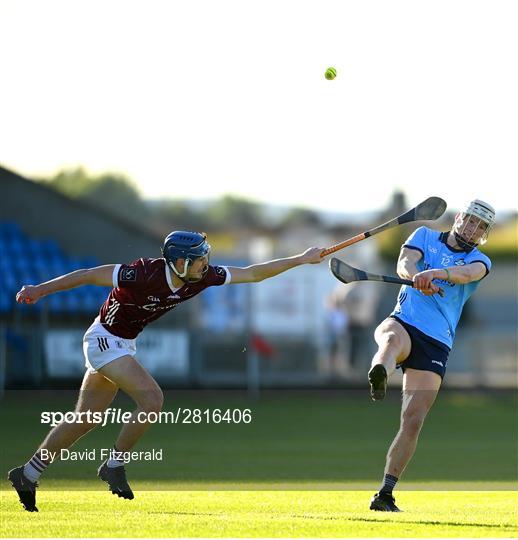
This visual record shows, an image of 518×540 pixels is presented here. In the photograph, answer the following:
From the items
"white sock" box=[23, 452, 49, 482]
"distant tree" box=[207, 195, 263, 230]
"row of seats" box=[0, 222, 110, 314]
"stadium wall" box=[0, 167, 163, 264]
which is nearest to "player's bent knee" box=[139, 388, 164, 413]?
"white sock" box=[23, 452, 49, 482]

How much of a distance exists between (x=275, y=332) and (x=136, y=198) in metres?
7.45

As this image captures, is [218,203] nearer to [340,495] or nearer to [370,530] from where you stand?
[340,495]

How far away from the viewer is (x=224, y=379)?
22.8 metres

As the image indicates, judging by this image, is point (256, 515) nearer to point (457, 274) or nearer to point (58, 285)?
point (58, 285)

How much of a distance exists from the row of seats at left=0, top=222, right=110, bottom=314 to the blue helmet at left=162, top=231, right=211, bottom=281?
12825 millimetres

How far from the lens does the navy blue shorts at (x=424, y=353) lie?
9.56m

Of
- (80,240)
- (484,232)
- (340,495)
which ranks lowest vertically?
(80,240)

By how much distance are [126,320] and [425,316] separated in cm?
226

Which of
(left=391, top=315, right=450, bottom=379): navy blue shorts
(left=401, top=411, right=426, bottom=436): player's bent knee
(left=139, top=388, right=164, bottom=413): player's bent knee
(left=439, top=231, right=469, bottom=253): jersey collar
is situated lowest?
(left=401, top=411, right=426, bottom=436): player's bent knee

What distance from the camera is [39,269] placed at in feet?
76.9

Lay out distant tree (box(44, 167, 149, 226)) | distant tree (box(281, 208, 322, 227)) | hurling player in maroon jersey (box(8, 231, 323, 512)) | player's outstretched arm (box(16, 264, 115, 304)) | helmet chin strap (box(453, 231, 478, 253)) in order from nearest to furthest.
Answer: player's outstretched arm (box(16, 264, 115, 304)) → hurling player in maroon jersey (box(8, 231, 323, 512)) → helmet chin strap (box(453, 231, 478, 253)) → distant tree (box(44, 167, 149, 226)) → distant tree (box(281, 208, 322, 227))

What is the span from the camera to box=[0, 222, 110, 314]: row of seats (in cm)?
2219

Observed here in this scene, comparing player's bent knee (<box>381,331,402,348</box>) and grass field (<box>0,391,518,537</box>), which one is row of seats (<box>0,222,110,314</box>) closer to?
grass field (<box>0,391,518,537</box>)

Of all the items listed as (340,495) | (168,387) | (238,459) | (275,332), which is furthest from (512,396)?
(340,495)
